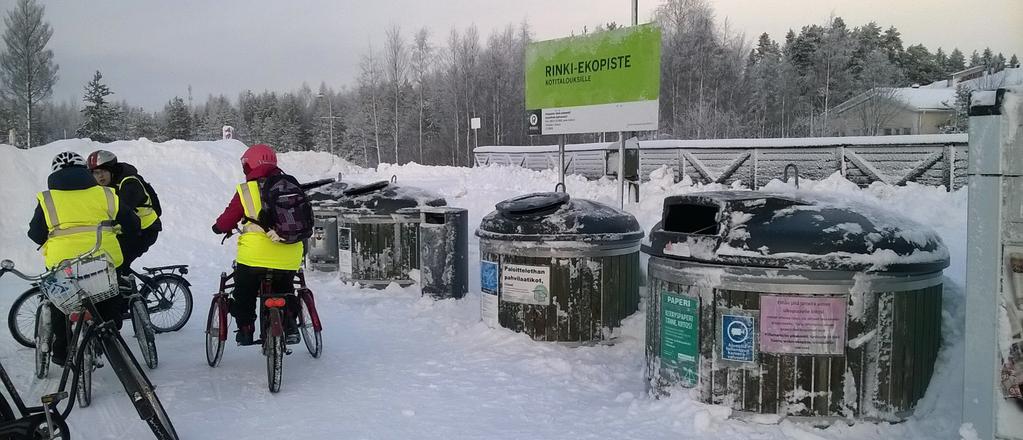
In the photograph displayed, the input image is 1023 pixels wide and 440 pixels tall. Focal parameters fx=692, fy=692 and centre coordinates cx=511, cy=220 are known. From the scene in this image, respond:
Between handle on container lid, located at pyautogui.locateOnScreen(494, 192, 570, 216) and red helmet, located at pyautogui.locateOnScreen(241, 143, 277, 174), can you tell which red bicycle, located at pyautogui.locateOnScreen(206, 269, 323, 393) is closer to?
red helmet, located at pyautogui.locateOnScreen(241, 143, 277, 174)

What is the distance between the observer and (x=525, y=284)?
624 cm

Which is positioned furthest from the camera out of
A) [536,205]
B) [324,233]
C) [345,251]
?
[324,233]

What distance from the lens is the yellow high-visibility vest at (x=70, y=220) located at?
450 centimetres

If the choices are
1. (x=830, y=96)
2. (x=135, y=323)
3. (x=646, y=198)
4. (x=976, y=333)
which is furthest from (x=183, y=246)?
(x=830, y=96)

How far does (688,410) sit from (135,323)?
421 cm

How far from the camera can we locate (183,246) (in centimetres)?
1248

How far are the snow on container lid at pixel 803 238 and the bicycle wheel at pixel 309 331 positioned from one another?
9.31 ft

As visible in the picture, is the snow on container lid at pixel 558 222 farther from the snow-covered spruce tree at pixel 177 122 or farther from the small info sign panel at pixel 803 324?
the snow-covered spruce tree at pixel 177 122

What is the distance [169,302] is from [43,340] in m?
2.05

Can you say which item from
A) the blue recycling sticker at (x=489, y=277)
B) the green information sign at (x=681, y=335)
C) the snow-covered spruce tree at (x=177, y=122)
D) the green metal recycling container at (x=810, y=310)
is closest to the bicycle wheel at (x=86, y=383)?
the blue recycling sticker at (x=489, y=277)

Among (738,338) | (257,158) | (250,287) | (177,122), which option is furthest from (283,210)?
(177,122)

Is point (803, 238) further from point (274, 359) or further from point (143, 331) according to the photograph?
point (143, 331)

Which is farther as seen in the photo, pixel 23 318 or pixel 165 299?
pixel 165 299

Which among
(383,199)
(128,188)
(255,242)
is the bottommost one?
(255,242)
